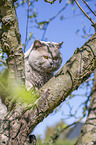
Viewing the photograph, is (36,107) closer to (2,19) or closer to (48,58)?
(2,19)

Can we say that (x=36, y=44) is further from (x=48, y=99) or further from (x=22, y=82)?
(x=48, y=99)

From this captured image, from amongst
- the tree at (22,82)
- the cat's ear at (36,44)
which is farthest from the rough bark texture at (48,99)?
the cat's ear at (36,44)

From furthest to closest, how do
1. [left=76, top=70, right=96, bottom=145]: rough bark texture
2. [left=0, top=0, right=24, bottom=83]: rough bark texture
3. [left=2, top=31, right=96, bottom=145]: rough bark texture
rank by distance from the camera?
[left=76, top=70, right=96, bottom=145]: rough bark texture → [left=0, top=0, right=24, bottom=83]: rough bark texture → [left=2, top=31, right=96, bottom=145]: rough bark texture

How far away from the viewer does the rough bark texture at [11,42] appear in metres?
1.06

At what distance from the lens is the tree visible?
93 cm

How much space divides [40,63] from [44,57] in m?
0.09

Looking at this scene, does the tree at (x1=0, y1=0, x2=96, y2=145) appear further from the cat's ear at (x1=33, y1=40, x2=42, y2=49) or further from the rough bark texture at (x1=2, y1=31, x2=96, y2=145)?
the cat's ear at (x1=33, y1=40, x2=42, y2=49)

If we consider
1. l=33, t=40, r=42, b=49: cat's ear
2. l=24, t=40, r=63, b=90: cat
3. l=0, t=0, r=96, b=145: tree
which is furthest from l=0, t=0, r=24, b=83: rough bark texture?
l=33, t=40, r=42, b=49: cat's ear

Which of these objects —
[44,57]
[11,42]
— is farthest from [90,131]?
[11,42]

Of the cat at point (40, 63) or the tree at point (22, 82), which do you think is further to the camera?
the cat at point (40, 63)

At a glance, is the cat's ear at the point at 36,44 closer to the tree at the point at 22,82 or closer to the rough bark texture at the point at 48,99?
the tree at the point at 22,82

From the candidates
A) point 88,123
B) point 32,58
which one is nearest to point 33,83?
point 32,58

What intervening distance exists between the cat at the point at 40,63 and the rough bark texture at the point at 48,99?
0.86m

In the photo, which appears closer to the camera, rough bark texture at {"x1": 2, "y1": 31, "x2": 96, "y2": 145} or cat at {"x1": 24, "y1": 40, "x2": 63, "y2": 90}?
rough bark texture at {"x1": 2, "y1": 31, "x2": 96, "y2": 145}
